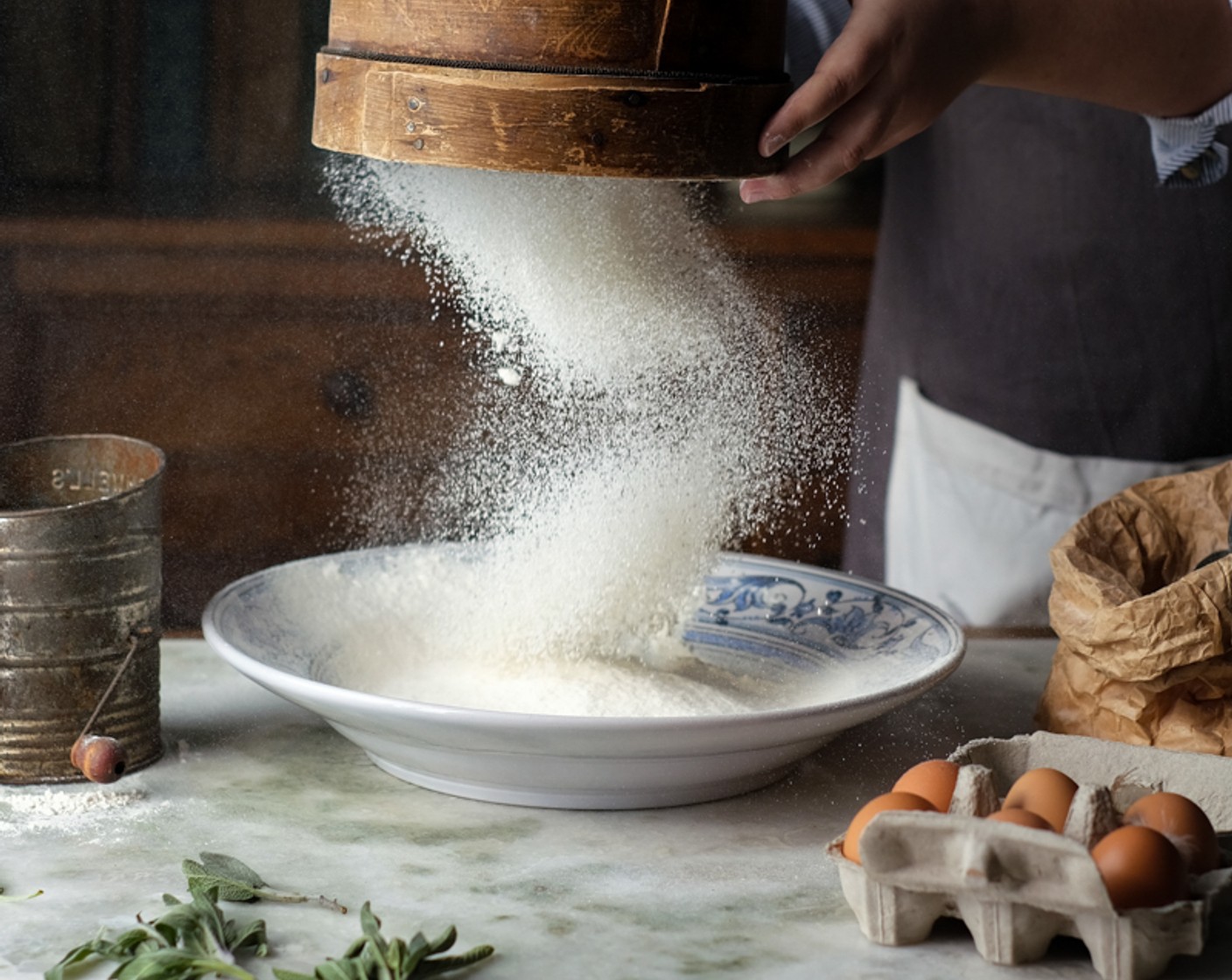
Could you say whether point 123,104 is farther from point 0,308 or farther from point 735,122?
point 735,122

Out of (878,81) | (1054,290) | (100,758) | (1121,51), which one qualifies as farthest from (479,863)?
(1054,290)

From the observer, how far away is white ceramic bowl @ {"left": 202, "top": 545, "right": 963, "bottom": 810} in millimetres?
825

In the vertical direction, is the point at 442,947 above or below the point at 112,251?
below

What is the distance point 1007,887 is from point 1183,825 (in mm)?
94

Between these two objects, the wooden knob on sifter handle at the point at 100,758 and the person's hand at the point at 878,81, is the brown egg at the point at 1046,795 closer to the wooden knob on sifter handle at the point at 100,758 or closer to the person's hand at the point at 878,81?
the person's hand at the point at 878,81

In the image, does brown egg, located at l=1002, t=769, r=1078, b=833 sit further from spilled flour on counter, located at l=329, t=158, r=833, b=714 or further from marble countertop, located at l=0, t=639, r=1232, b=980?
spilled flour on counter, located at l=329, t=158, r=833, b=714

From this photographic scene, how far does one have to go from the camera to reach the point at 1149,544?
1062 mm

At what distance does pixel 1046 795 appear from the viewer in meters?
0.72

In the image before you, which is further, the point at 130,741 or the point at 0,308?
the point at 0,308

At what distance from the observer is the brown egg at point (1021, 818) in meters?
0.68

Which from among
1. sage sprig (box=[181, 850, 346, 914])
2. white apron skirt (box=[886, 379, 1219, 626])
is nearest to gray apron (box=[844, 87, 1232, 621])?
white apron skirt (box=[886, 379, 1219, 626])

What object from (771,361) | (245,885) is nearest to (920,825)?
(245,885)

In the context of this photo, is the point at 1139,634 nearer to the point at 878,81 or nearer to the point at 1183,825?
the point at 1183,825

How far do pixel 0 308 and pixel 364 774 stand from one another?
697 mm
